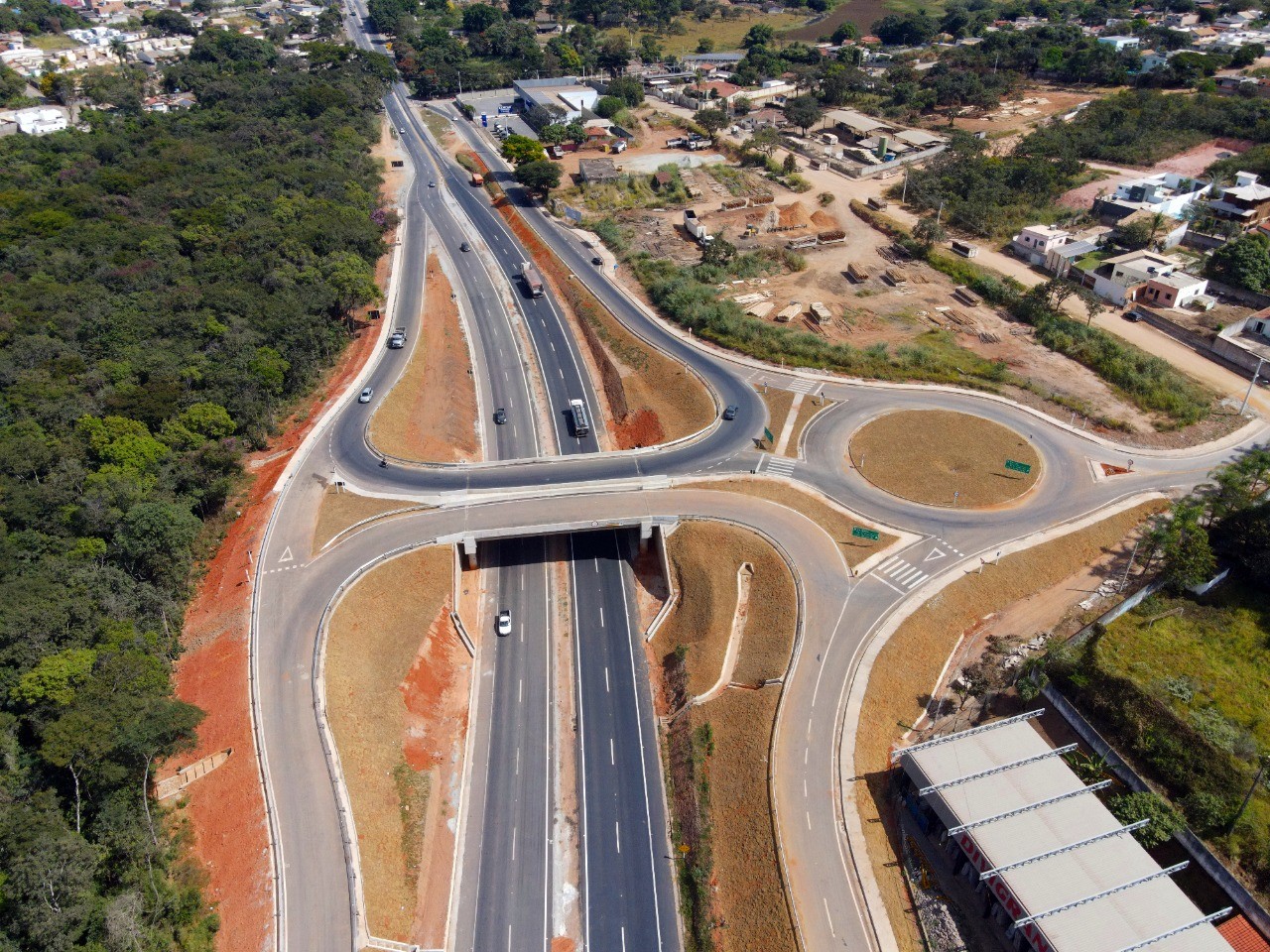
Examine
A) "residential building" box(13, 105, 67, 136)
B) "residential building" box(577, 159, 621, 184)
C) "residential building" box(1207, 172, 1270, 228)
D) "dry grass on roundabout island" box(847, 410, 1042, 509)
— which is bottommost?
"dry grass on roundabout island" box(847, 410, 1042, 509)

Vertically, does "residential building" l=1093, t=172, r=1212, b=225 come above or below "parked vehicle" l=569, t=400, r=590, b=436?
above

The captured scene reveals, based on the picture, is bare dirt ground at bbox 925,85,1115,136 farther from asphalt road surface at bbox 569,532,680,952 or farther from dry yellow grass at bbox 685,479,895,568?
asphalt road surface at bbox 569,532,680,952

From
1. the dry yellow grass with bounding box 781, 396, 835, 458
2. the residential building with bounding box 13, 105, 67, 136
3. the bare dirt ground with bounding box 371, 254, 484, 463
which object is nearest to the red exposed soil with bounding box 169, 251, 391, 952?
the bare dirt ground with bounding box 371, 254, 484, 463

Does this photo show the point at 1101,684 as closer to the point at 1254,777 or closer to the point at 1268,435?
the point at 1254,777

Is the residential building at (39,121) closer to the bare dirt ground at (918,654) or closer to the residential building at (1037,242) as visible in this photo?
the residential building at (1037,242)

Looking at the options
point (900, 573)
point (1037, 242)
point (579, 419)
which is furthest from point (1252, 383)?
point (579, 419)

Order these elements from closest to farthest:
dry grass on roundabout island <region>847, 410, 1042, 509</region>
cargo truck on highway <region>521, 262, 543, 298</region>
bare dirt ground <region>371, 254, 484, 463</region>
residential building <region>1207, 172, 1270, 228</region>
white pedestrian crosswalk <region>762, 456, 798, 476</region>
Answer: dry grass on roundabout island <region>847, 410, 1042, 509</region>, white pedestrian crosswalk <region>762, 456, 798, 476</region>, bare dirt ground <region>371, 254, 484, 463</region>, cargo truck on highway <region>521, 262, 543, 298</region>, residential building <region>1207, 172, 1270, 228</region>

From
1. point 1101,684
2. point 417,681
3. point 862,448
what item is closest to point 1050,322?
point 862,448
